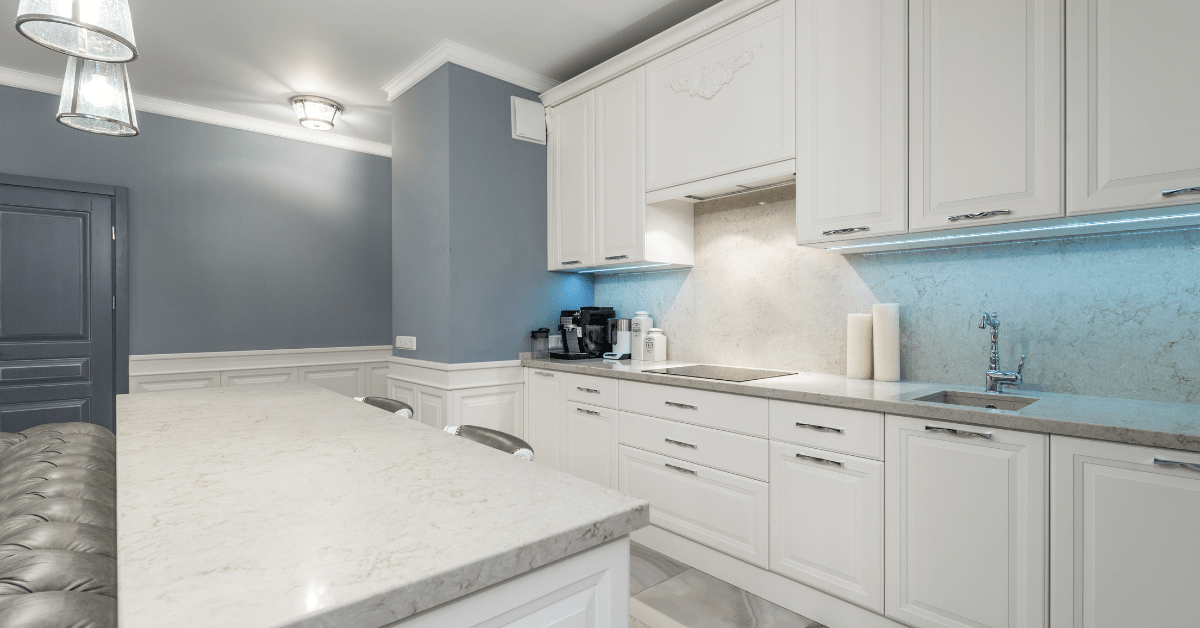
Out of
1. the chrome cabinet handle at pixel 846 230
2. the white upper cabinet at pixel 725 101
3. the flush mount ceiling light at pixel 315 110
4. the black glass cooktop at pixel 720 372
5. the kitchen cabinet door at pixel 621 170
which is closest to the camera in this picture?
the chrome cabinet handle at pixel 846 230

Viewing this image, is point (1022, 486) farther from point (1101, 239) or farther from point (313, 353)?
point (313, 353)

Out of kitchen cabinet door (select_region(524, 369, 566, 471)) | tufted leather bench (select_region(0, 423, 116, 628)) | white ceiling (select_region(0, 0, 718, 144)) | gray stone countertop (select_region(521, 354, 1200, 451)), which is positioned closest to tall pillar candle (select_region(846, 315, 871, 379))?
gray stone countertop (select_region(521, 354, 1200, 451))

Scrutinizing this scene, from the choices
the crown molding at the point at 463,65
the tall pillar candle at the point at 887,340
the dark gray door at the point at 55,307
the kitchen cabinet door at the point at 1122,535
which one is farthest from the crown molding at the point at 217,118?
the kitchen cabinet door at the point at 1122,535

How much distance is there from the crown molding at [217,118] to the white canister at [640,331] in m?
3.16

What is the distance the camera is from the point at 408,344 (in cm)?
354

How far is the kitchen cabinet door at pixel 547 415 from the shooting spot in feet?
10.4

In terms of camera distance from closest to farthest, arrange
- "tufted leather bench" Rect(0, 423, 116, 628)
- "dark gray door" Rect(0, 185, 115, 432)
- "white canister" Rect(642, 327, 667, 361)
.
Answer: "tufted leather bench" Rect(0, 423, 116, 628) < "white canister" Rect(642, 327, 667, 361) < "dark gray door" Rect(0, 185, 115, 432)

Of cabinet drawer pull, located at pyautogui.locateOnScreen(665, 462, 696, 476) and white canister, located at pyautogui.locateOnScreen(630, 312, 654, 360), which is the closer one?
cabinet drawer pull, located at pyautogui.locateOnScreen(665, 462, 696, 476)

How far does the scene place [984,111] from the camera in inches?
73.2

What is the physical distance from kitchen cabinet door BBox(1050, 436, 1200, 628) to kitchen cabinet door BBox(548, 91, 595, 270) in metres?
2.44

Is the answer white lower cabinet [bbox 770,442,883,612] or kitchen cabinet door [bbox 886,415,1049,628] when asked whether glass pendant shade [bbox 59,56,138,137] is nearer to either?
white lower cabinet [bbox 770,442,883,612]

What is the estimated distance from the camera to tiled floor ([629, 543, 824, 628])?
6.83 feet

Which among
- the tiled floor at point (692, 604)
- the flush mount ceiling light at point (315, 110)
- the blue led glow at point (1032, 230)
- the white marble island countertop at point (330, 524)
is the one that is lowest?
the tiled floor at point (692, 604)

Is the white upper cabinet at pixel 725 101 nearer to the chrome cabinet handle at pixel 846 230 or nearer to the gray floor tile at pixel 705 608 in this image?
the chrome cabinet handle at pixel 846 230
